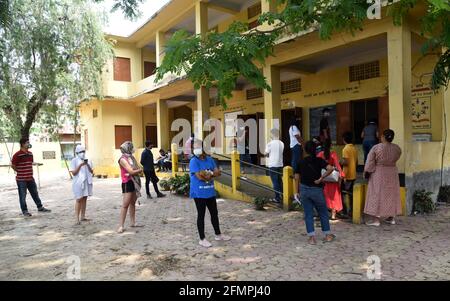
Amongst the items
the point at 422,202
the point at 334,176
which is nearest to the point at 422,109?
the point at 422,202

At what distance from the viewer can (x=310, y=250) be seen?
17.0ft

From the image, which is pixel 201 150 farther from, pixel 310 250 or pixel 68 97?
pixel 68 97

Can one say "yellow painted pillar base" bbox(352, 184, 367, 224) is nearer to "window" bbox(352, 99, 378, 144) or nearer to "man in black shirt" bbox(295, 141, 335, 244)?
"man in black shirt" bbox(295, 141, 335, 244)

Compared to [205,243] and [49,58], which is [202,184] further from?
[49,58]

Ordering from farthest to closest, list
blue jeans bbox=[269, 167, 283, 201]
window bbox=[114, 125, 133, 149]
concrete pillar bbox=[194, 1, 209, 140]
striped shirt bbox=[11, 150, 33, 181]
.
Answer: window bbox=[114, 125, 133, 149]
concrete pillar bbox=[194, 1, 209, 140]
striped shirt bbox=[11, 150, 33, 181]
blue jeans bbox=[269, 167, 283, 201]

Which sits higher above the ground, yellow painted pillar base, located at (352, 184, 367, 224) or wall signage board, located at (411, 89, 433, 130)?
wall signage board, located at (411, 89, 433, 130)

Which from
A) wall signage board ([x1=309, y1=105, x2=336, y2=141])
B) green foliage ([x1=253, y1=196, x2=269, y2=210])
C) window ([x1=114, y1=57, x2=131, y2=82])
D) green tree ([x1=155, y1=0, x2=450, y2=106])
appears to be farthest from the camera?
window ([x1=114, y1=57, x2=131, y2=82])

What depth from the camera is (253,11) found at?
12.8m

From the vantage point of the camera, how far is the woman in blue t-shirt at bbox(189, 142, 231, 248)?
541cm

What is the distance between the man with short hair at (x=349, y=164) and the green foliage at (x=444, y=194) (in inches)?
97.2

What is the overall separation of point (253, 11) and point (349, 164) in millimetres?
7776

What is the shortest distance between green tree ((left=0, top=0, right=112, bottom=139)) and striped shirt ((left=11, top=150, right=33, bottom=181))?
2.98 meters

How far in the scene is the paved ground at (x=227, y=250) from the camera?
174 inches

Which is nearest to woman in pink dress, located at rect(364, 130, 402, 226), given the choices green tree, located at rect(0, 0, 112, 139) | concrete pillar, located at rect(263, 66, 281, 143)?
concrete pillar, located at rect(263, 66, 281, 143)
